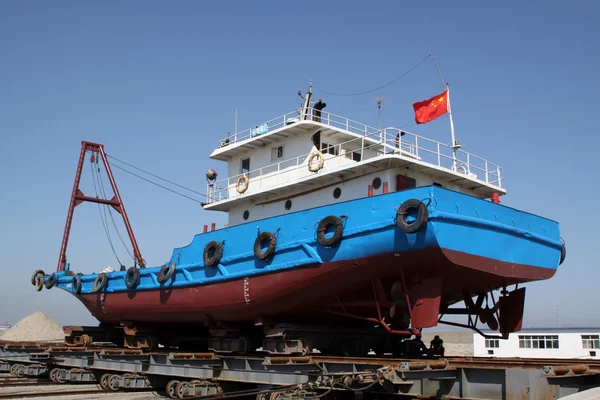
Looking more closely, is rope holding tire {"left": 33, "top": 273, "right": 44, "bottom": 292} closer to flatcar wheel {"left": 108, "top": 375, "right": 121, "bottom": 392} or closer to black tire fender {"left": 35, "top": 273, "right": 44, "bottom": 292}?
black tire fender {"left": 35, "top": 273, "right": 44, "bottom": 292}

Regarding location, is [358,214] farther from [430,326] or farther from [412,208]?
[430,326]

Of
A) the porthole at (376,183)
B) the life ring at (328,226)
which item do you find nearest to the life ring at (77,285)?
the life ring at (328,226)

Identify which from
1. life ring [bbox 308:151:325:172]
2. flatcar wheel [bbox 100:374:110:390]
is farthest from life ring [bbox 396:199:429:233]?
flatcar wheel [bbox 100:374:110:390]

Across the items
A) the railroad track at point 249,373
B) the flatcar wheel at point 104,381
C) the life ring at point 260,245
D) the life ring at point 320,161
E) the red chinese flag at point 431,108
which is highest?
the red chinese flag at point 431,108

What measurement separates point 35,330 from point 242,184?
1952 cm

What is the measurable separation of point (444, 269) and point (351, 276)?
1.96 m

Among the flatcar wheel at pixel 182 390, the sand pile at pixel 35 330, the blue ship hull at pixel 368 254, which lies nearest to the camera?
the blue ship hull at pixel 368 254

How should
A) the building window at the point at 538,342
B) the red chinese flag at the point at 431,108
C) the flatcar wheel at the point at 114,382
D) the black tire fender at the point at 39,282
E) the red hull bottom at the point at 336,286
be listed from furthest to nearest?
the building window at the point at 538,342, the black tire fender at the point at 39,282, the flatcar wheel at the point at 114,382, the red chinese flag at the point at 431,108, the red hull bottom at the point at 336,286

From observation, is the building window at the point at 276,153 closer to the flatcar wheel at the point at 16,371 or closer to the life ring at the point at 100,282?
the life ring at the point at 100,282

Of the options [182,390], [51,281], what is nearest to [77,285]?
[51,281]

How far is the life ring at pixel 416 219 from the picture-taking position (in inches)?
429

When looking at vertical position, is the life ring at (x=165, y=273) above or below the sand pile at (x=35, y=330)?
above

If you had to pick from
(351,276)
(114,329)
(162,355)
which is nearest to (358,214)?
(351,276)

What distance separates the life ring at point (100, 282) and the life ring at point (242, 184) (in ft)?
20.5
